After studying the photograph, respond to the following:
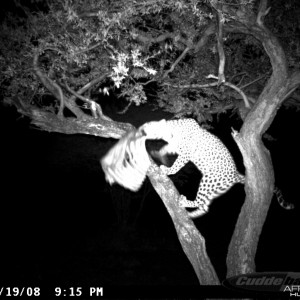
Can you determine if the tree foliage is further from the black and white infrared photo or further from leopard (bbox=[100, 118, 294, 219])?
leopard (bbox=[100, 118, 294, 219])

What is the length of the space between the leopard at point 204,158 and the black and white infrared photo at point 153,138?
16mm

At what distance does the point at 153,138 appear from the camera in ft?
13.1

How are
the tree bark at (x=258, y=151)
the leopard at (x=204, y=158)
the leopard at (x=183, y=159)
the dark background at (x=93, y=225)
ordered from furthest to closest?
the dark background at (x=93, y=225) → the leopard at (x=204, y=158) → the tree bark at (x=258, y=151) → the leopard at (x=183, y=159)

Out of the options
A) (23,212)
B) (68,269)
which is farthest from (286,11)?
(23,212)

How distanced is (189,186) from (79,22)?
8856 millimetres

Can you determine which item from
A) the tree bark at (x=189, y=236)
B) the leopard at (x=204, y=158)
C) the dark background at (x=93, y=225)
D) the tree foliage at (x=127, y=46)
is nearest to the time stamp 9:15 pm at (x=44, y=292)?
the tree bark at (x=189, y=236)

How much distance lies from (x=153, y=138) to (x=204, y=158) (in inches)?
26.7

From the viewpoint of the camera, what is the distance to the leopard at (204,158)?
3838mm

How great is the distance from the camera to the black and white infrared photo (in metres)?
3.30

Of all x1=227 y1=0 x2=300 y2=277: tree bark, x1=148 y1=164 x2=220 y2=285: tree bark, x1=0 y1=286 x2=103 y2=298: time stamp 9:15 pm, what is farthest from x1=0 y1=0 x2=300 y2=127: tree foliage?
x1=0 y1=286 x2=103 y2=298: time stamp 9:15 pm

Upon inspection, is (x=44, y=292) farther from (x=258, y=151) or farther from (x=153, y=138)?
(x=258, y=151)

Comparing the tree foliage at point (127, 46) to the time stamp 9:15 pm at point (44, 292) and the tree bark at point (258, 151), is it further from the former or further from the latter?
the time stamp 9:15 pm at point (44, 292)

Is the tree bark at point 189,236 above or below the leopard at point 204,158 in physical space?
below

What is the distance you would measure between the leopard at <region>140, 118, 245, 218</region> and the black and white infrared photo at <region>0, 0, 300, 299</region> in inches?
0.6
